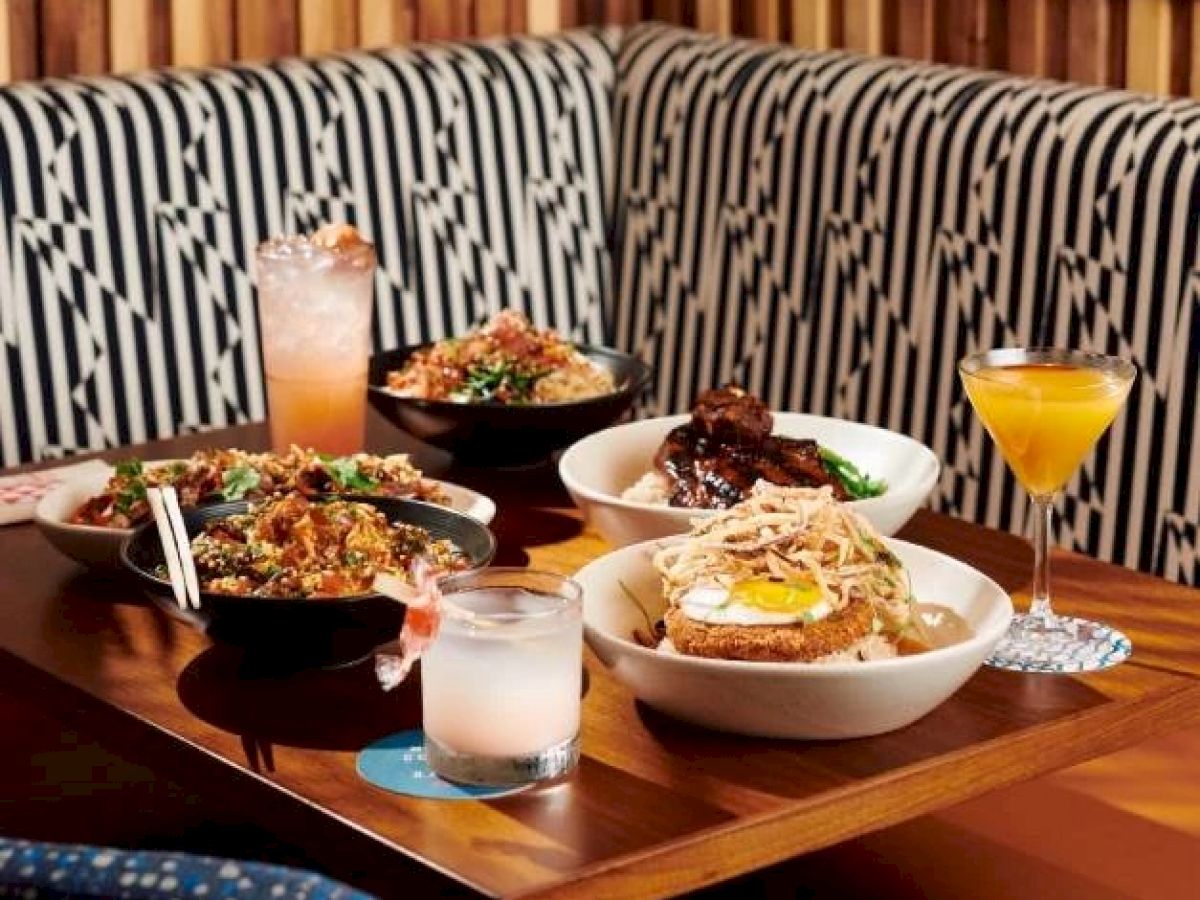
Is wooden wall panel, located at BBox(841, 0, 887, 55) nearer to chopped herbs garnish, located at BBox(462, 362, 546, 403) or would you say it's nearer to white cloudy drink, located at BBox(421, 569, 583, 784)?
chopped herbs garnish, located at BBox(462, 362, 546, 403)

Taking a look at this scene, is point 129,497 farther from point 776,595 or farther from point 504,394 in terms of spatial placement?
point 776,595

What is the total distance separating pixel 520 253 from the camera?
4.11m

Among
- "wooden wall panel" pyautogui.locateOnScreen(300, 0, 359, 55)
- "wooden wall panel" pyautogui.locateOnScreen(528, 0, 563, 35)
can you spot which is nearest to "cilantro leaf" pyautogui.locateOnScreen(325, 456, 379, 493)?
"wooden wall panel" pyautogui.locateOnScreen(300, 0, 359, 55)

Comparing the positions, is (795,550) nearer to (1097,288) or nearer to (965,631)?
(965,631)

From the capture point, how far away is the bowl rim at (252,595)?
199 centimetres

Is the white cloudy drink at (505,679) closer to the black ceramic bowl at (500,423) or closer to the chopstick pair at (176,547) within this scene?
the chopstick pair at (176,547)

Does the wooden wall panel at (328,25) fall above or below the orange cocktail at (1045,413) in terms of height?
above

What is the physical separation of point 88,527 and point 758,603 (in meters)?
0.74

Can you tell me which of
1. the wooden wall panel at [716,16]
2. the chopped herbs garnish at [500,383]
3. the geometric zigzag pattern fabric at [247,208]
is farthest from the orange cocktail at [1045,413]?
the wooden wall panel at [716,16]

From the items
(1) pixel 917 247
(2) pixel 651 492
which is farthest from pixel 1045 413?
(1) pixel 917 247

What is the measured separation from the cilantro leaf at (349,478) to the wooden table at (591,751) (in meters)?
0.24

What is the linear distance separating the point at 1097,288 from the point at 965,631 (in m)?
1.45

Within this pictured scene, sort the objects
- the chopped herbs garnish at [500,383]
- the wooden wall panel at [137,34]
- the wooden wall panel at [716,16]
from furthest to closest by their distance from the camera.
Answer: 1. the wooden wall panel at [716,16]
2. the wooden wall panel at [137,34]
3. the chopped herbs garnish at [500,383]

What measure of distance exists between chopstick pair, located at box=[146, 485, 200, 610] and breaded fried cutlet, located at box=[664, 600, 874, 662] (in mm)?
438
